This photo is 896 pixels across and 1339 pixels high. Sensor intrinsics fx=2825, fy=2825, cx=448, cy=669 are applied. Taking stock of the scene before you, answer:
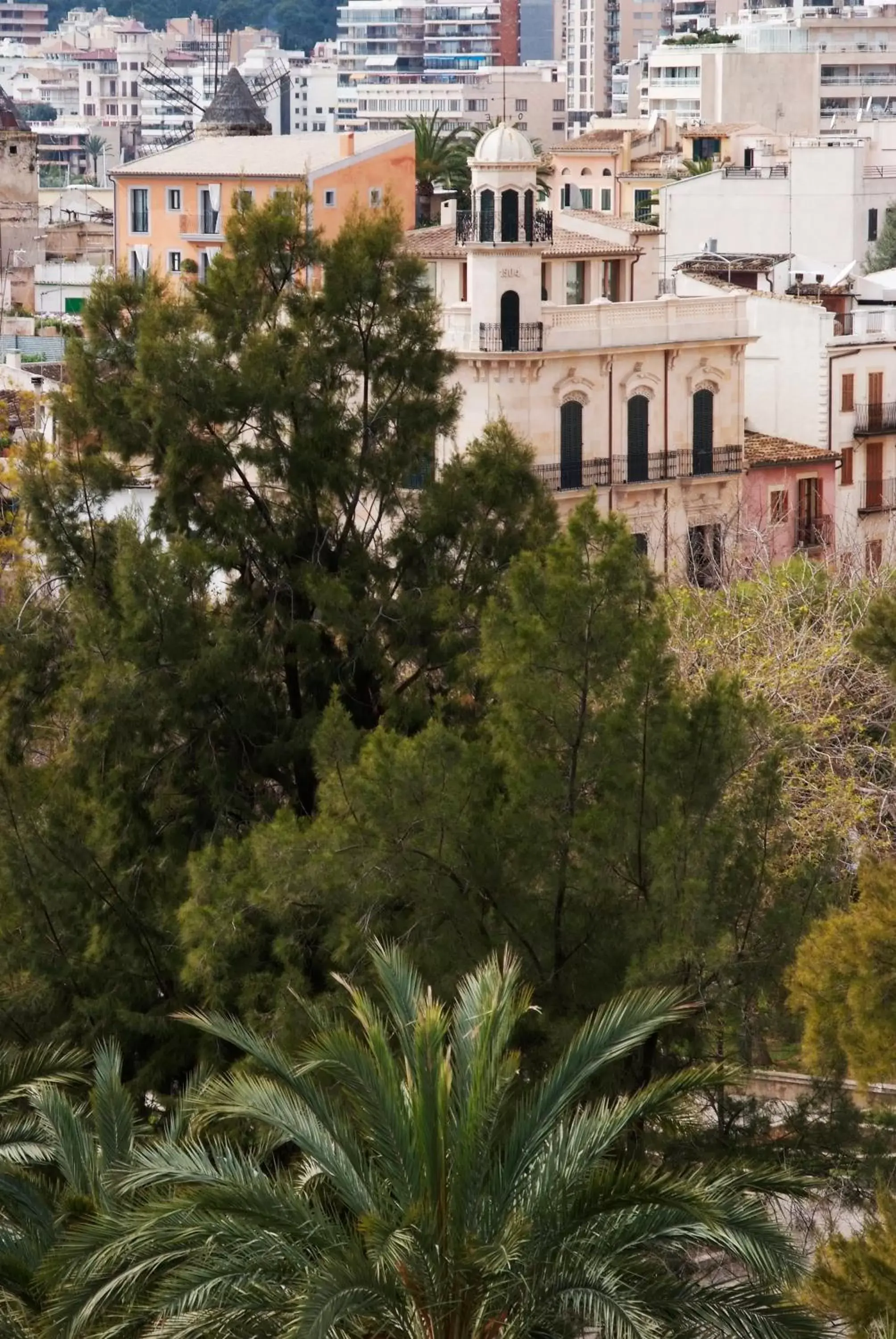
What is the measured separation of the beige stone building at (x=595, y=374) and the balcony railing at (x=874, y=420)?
2732 mm

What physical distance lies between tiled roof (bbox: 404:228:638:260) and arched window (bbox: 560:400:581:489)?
240cm

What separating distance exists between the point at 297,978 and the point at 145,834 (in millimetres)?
2523

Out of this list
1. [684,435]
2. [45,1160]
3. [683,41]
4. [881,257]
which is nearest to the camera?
[45,1160]

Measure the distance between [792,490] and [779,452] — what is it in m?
0.61

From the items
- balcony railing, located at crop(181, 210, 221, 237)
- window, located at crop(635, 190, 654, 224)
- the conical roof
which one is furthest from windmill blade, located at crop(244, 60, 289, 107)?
balcony railing, located at crop(181, 210, 221, 237)

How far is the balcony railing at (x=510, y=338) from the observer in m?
38.8

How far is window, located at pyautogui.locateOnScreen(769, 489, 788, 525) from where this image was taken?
4159 centimetres

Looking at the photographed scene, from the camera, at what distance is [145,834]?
2003cm

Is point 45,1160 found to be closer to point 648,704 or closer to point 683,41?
point 648,704

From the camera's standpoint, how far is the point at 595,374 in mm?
40000

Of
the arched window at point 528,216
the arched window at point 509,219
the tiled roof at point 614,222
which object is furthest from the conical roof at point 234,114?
Answer: the arched window at point 509,219

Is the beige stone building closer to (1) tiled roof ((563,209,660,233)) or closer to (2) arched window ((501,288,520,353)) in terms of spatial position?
(2) arched window ((501,288,520,353))

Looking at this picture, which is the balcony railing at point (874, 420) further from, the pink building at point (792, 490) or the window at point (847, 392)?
the pink building at point (792, 490)

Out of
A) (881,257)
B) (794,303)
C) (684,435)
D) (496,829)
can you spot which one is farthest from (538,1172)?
(881,257)
